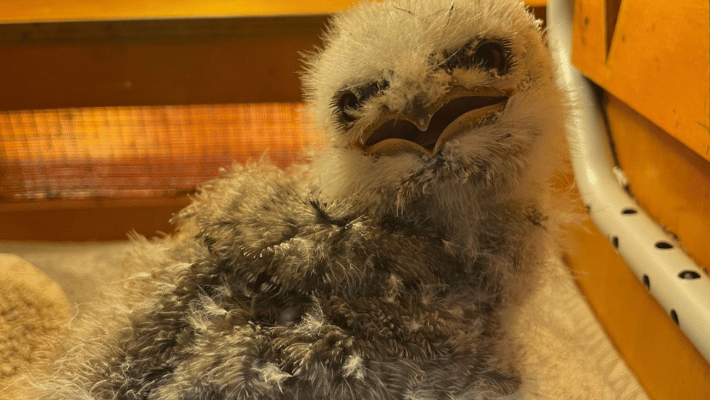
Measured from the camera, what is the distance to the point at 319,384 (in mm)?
440

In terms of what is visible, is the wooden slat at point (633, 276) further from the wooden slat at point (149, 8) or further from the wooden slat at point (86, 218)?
the wooden slat at point (86, 218)

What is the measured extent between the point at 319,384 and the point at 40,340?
0.42m

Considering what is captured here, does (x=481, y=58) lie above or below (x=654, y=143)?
above

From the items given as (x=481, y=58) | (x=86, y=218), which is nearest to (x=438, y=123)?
(x=481, y=58)

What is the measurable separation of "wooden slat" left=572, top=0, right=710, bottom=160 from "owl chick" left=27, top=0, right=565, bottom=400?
0.47 ft

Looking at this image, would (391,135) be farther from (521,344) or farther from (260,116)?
(260,116)

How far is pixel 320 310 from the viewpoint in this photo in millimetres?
470

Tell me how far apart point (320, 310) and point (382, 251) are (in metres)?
0.07


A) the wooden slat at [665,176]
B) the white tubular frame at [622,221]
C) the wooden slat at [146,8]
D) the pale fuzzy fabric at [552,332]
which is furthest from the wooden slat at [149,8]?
the pale fuzzy fabric at [552,332]

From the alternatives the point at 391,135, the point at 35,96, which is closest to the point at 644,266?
the point at 391,135

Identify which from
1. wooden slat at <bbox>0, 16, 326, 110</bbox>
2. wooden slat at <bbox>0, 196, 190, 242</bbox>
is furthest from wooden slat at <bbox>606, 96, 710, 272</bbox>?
wooden slat at <bbox>0, 196, 190, 242</bbox>

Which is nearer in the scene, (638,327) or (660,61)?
(660,61)

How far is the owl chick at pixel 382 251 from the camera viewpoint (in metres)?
0.45

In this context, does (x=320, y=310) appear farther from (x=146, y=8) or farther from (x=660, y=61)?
(x=146, y=8)
